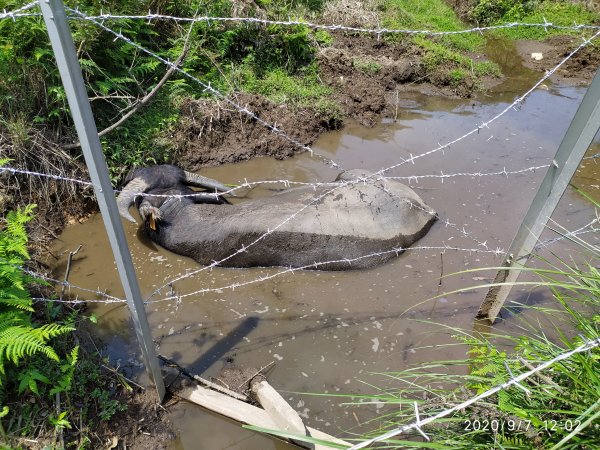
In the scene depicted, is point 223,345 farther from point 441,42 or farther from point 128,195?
point 441,42

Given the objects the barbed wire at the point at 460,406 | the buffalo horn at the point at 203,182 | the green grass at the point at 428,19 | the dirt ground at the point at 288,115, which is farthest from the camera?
the green grass at the point at 428,19

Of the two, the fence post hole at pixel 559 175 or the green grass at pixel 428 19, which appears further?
the green grass at pixel 428 19

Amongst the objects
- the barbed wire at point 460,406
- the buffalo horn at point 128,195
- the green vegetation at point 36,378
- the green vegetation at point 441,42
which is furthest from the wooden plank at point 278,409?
the green vegetation at point 441,42

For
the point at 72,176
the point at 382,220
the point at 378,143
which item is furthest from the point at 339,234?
the point at 72,176

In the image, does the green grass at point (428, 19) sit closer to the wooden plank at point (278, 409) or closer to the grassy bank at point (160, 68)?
the grassy bank at point (160, 68)

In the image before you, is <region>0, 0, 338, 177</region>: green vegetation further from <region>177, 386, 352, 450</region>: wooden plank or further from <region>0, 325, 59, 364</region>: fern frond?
<region>177, 386, 352, 450</region>: wooden plank

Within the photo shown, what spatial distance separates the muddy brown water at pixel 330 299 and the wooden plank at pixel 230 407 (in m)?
0.12

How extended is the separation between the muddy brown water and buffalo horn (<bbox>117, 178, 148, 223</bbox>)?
0.37 meters

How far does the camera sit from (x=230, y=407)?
3.00 metres

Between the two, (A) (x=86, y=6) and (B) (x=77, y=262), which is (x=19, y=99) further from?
(B) (x=77, y=262)

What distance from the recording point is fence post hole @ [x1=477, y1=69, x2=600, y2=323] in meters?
2.45

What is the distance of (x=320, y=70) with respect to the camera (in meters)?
7.38

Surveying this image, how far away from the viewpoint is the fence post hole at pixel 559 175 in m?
2.45

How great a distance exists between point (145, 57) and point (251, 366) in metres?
4.26
